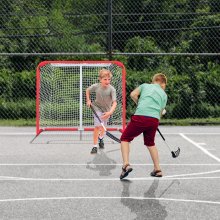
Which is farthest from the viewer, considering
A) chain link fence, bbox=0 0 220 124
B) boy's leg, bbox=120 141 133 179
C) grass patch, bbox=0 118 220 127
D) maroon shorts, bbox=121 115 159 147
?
chain link fence, bbox=0 0 220 124

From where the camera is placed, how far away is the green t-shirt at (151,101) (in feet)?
25.1

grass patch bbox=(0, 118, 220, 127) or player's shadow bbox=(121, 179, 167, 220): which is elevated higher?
player's shadow bbox=(121, 179, 167, 220)

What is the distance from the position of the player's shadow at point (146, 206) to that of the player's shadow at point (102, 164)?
53.6 inches

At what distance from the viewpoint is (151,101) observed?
768cm

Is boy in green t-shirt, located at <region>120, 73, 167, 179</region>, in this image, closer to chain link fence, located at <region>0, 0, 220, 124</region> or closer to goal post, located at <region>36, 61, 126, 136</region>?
goal post, located at <region>36, 61, 126, 136</region>

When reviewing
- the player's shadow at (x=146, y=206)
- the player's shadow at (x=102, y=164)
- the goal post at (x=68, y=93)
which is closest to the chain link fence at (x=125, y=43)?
the goal post at (x=68, y=93)

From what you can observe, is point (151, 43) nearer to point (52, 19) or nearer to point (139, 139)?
point (52, 19)

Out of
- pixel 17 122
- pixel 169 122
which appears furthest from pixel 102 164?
pixel 17 122

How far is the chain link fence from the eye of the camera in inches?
608

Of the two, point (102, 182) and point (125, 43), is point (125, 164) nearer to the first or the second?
point (102, 182)

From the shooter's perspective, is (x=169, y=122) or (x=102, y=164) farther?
(x=169, y=122)

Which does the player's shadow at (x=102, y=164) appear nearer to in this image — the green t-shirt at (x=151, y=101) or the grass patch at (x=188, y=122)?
the green t-shirt at (x=151, y=101)

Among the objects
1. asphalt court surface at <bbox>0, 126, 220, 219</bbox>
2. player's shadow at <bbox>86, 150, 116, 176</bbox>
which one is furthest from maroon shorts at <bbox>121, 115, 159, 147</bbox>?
player's shadow at <bbox>86, 150, 116, 176</bbox>

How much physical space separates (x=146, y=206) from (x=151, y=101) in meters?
1.96
